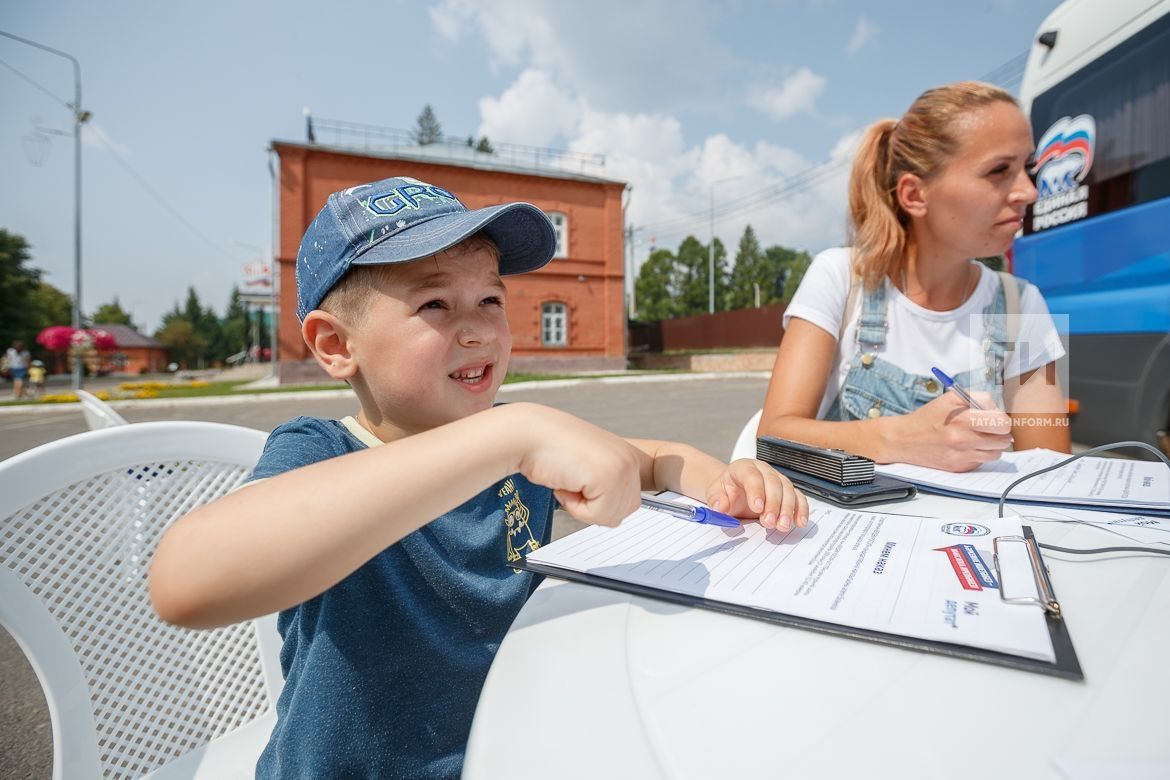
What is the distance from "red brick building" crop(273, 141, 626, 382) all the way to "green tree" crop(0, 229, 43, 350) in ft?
95.9

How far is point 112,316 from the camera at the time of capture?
221 feet

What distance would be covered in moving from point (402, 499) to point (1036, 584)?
27.4 inches

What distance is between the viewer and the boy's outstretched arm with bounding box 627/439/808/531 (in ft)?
2.92

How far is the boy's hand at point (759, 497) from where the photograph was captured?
2.90 feet

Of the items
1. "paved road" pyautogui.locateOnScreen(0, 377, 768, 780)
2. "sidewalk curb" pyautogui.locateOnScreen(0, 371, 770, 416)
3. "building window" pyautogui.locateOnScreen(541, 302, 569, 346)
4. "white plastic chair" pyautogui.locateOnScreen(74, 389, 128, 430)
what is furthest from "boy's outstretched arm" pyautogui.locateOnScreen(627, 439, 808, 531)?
"building window" pyautogui.locateOnScreen(541, 302, 569, 346)

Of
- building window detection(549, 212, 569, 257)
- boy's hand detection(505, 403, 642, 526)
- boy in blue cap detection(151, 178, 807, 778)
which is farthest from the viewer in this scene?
building window detection(549, 212, 569, 257)

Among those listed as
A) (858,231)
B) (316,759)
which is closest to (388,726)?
(316,759)

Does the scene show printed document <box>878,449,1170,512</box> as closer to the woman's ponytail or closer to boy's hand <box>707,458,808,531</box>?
boy's hand <box>707,458,808,531</box>

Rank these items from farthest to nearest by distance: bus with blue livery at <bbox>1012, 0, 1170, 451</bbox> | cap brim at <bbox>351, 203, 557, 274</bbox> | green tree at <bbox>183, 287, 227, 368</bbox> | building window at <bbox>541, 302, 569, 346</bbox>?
green tree at <bbox>183, 287, 227, 368</bbox>, building window at <bbox>541, 302, 569, 346</bbox>, bus with blue livery at <bbox>1012, 0, 1170, 451</bbox>, cap brim at <bbox>351, 203, 557, 274</bbox>

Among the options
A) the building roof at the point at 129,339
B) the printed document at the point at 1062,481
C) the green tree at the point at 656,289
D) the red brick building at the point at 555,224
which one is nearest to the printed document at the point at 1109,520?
the printed document at the point at 1062,481

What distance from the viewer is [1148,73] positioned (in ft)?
10.4

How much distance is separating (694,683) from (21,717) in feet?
7.36

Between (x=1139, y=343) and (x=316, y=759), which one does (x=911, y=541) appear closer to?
(x=316, y=759)

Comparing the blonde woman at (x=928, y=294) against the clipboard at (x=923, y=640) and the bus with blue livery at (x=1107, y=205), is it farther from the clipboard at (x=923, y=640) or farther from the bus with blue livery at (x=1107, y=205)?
the bus with blue livery at (x=1107, y=205)
